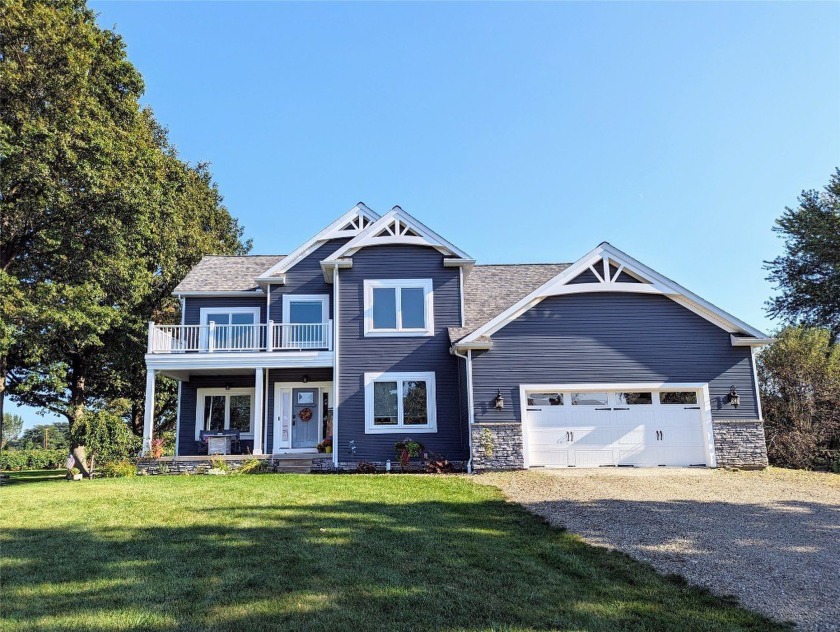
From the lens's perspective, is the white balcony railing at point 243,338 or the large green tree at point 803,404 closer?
the large green tree at point 803,404

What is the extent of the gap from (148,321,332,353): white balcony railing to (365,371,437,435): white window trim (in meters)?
1.78

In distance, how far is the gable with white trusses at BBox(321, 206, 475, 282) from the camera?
52.7ft

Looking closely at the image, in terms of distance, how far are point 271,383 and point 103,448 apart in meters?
4.90

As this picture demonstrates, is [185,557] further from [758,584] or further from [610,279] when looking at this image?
[610,279]

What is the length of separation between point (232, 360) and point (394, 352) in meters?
4.68

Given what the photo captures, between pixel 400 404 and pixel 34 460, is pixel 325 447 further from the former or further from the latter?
pixel 34 460

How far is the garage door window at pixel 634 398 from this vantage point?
1441 cm

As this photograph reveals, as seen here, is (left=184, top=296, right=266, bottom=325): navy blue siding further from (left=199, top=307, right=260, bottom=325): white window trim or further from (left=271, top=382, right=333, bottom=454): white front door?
(left=271, top=382, right=333, bottom=454): white front door

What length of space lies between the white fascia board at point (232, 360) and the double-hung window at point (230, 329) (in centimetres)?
39

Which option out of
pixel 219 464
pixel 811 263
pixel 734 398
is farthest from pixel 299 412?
pixel 811 263

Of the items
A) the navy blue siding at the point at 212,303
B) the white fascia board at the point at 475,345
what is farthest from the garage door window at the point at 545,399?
the navy blue siding at the point at 212,303

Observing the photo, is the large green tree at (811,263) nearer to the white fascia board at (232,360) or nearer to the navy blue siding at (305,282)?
the navy blue siding at (305,282)

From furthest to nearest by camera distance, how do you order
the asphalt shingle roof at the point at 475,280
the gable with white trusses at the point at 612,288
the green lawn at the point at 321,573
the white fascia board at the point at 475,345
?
the asphalt shingle roof at the point at 475,280 < the gable with white trusses at the point at 612,288 < the white fascia board at the point at 475,345 < the green lawn at the point at 321,573

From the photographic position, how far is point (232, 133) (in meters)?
16.7
